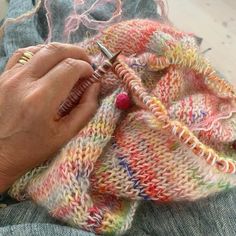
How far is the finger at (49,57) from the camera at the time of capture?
62 centimetres

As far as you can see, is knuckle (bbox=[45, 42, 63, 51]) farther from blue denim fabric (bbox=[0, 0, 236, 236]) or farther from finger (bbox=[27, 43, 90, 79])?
blue denim fabric (bbox=[0, 0, 236, 236])

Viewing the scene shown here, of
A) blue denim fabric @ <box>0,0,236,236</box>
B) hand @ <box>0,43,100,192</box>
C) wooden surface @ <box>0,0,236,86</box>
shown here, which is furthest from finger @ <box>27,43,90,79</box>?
wooden surface @ <box>0,0,236,86</box>

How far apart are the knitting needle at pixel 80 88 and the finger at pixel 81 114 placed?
0.5 inches

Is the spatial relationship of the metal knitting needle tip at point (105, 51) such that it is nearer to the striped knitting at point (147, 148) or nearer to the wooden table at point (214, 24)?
the striped knitting at point (147, 148)

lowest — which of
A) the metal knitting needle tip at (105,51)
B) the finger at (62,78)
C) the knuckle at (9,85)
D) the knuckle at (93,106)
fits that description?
the knuckle at (9,85)

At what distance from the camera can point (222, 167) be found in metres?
0.54

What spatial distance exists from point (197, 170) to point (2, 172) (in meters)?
0.27

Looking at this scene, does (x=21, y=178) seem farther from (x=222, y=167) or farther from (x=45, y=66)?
(x=222, y=167)

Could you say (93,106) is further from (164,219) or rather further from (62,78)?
(164,219)

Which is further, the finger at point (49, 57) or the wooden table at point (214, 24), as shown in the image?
the wooden table at point (214, 24)

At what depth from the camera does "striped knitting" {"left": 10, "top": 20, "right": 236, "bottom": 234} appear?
56 cm

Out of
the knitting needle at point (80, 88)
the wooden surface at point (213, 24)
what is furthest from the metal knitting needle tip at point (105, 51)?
the wooden surface at point (213, 24)

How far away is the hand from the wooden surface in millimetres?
468

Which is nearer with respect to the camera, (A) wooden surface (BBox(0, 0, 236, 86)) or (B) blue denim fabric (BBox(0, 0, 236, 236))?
(B) blue denim fabric (BBox(0, 0, 236, 236))
